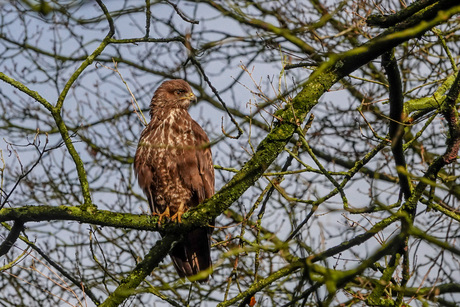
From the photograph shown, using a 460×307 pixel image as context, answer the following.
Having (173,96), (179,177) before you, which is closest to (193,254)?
(179,177)

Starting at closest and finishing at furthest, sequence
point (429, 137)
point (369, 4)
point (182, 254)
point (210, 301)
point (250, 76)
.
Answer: point (250, 76)
point (182, 254)
point (369, 4)
point (210, 301)
point (429, 137)

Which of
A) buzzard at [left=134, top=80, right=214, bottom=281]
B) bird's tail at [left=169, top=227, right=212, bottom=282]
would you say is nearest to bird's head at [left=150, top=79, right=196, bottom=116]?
buzzard at [left=134, top=80, right=214, bottom=281]

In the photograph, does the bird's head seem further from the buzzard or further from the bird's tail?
the bird's tail

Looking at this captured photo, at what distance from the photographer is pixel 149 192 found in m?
6.11

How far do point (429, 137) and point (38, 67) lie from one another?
5.85 meters

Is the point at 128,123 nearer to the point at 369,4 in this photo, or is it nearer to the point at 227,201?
the point at 369,4

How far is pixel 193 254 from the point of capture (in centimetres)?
604

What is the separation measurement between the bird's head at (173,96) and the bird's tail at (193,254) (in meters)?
1.37

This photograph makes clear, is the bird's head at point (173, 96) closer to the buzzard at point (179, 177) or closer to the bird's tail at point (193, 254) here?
the buzzard at point (179, 177)

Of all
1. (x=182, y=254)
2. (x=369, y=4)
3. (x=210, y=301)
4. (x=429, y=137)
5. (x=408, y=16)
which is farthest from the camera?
(x=429, y=137)

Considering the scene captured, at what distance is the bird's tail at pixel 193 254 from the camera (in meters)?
6.01

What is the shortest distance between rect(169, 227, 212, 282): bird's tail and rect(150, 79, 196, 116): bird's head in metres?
1.37

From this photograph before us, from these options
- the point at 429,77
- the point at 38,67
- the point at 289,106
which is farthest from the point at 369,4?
the point at 38,67

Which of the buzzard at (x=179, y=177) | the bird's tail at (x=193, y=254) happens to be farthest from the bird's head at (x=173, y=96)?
the bird's tail at (x=193, y=254)
